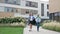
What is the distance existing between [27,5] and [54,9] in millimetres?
35069

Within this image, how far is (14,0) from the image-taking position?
66.4 m

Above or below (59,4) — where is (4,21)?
below

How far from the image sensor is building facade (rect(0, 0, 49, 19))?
2562 inches

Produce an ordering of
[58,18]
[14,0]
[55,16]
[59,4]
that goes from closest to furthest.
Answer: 1. [59,4]
2. [58,18]
3. [55,16]
4. [14,0]

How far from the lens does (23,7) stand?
6944cm

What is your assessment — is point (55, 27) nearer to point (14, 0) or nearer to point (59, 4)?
point (59, 4)

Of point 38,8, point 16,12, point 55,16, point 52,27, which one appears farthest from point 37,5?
point 52,27

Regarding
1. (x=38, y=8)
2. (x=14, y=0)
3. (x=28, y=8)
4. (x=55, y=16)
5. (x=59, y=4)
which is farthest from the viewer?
(x=38, y=8)

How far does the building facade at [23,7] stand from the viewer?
65062 millimetres

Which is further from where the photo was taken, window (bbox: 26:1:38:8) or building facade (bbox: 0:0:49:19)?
window (bbox: 26:1:38:8)

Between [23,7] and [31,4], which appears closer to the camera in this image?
[23,7]

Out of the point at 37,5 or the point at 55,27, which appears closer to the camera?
the point at 55,27

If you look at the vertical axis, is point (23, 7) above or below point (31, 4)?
below

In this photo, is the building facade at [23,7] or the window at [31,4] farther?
the window at [31,4]
